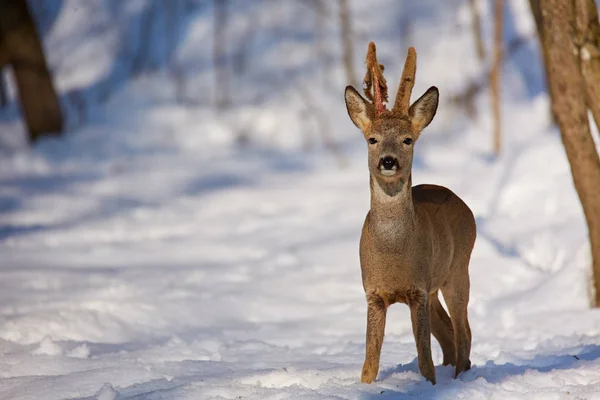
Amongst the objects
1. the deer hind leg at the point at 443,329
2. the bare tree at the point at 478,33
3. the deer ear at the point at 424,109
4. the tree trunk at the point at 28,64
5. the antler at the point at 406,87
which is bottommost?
the deer hind leg at the point at 443,329

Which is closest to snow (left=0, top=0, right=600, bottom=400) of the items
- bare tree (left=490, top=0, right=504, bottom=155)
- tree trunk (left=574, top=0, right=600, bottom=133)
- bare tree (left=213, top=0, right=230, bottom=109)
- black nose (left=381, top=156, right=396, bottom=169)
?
bare tree (left=213, top=0, right=230, bottom=109)

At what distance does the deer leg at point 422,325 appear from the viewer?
5.19 meters

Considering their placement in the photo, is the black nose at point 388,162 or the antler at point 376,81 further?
the antler at point 376,81

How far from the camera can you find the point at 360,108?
5395 millimetres

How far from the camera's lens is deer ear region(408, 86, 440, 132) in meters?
5.34

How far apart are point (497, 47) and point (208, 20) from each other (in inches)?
487

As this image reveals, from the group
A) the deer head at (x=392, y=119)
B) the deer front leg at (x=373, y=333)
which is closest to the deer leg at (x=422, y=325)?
the deer front leg at (x=373, y=333)

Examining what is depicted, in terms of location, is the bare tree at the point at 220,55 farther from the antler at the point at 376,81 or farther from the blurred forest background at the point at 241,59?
the antler at the point at 376,81

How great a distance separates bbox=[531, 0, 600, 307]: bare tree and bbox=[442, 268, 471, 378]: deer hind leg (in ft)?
5.53

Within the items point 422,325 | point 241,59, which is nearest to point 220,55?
point 241,59

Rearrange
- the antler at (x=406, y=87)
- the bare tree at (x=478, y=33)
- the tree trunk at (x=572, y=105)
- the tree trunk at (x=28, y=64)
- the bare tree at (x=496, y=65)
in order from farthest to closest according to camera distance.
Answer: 1. the bare tree at (x=478, y=33)
2. the tree trunk at (x=28, y=64)
3. the bare tree at (x=496, y=65)
4. the tree trunk at (x=572, y=105)
5. the antler at (x=406, y=87)

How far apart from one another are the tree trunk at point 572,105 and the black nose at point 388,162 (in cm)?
236

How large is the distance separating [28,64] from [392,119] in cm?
1455

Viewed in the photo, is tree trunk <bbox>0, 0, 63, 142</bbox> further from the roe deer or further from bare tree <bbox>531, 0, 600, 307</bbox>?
the roe deer
